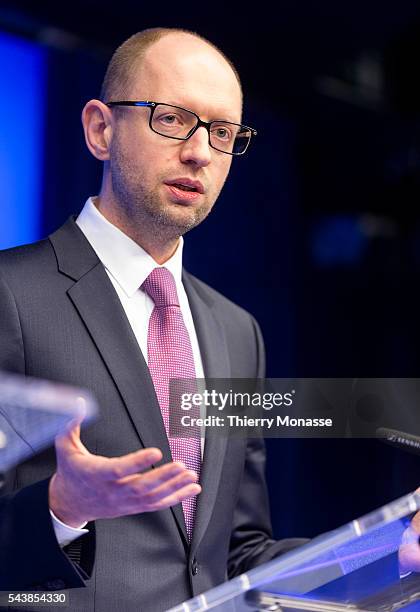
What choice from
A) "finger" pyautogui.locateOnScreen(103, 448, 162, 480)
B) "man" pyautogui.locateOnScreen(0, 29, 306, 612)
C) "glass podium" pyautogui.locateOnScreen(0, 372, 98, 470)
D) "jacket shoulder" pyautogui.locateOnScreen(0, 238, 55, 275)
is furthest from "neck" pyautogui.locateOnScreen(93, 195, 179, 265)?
"finger" pyautogui.locateOnScreen(103, 448, 162, 480)

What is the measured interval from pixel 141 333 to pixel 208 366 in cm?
14

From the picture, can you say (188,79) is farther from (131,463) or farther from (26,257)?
(131,463)

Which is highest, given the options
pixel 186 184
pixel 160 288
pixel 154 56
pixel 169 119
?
pixel 154 56

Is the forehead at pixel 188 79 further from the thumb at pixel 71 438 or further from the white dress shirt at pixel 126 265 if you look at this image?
the thumb at pixel 71 438

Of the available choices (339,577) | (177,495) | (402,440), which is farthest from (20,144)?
(339,577)

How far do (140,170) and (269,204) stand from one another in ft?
4.12

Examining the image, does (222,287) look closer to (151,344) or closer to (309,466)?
(309,466)

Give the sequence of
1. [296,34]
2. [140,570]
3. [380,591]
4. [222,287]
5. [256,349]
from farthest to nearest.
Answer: [296,34]
[222,287]
[256,349]
[140,570]
[380,591]

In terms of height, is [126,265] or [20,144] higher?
[20,144]

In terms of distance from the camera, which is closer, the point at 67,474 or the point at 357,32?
the point at 67,474

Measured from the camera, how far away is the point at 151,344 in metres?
1.44

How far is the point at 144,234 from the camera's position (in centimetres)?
151

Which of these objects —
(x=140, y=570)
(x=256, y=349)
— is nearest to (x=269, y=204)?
(x=256, y=349)

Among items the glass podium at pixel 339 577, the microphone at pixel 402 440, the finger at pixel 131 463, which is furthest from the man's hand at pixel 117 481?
the microphone at pixel 402 440
